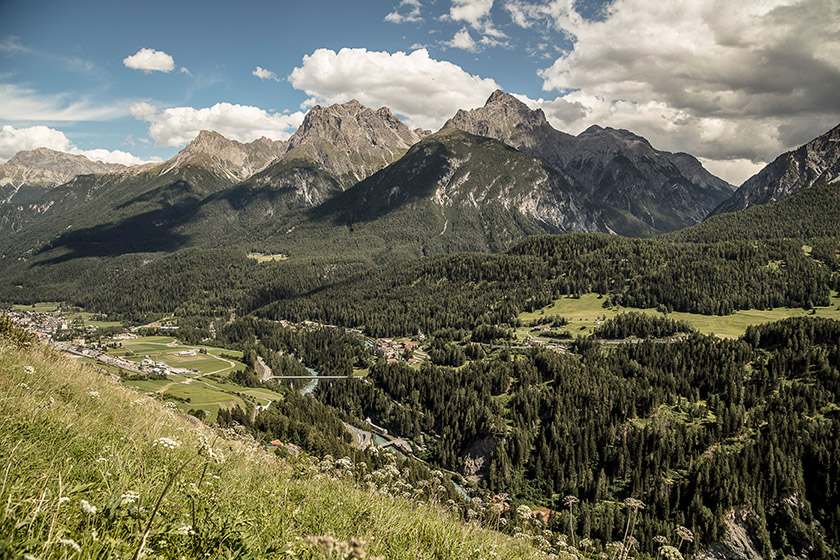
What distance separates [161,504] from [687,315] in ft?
508

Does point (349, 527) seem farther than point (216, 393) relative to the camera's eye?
No

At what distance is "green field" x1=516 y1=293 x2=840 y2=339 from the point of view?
11519 centimetres

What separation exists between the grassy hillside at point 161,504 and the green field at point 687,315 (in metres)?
124

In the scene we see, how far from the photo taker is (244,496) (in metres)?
5.12

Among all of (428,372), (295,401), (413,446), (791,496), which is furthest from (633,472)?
(295,401)

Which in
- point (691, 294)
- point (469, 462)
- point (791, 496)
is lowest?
point (469, 462)

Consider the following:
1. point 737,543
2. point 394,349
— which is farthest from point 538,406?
point 394,349

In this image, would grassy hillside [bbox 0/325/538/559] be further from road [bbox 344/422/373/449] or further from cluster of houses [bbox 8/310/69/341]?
cluster of houses [bbox 8/310/69/341]

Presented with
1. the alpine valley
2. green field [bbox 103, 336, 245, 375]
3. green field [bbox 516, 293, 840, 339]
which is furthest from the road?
green field [bbox 516, 293, 840, 339]

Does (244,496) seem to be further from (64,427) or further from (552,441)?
(552,441)

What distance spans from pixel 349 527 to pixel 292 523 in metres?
0.84

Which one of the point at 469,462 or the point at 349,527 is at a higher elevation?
the point at 349,527

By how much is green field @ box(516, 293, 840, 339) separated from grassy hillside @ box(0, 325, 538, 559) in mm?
124135

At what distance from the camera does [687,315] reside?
132 meters
